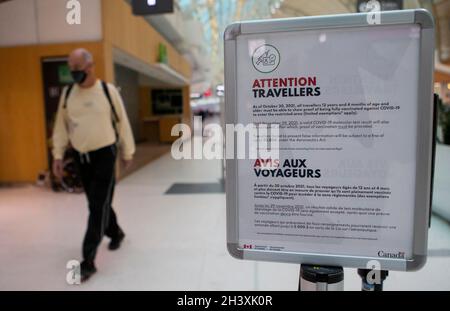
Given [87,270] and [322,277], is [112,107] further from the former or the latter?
[322,277]

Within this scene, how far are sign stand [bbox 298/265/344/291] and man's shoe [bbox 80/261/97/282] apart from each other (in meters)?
1.88

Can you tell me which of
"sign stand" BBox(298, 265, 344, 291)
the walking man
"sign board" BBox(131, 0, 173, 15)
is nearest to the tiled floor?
the walking man

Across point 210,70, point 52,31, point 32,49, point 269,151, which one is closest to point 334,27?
point 269,151

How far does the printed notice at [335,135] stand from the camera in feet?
2.96

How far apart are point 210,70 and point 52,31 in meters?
20.6

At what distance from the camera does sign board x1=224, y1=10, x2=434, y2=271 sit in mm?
895

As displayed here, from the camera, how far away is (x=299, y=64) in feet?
3.10

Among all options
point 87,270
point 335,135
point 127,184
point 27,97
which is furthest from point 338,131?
point 27,97

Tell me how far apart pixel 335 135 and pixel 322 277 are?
0.39m

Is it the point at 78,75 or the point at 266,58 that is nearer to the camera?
the point at 266,58

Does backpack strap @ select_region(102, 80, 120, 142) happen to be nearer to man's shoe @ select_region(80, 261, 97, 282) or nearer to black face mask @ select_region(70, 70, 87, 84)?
black face mask @ select_region(70, 70, 87, 84)

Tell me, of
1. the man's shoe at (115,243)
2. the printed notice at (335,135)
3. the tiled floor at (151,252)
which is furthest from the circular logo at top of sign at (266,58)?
the man's shoe at (115,243)

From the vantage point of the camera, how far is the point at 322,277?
986mm

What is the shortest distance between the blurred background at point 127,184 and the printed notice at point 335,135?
0.15 m
